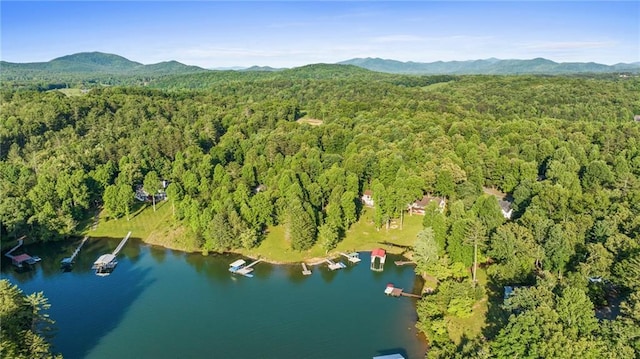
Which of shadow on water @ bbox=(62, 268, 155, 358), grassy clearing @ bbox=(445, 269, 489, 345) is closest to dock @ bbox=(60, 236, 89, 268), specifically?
shadow on water @ bbox=(62, 268, 155, 358)

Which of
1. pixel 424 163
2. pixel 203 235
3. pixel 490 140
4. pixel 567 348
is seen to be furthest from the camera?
pixel 490 140

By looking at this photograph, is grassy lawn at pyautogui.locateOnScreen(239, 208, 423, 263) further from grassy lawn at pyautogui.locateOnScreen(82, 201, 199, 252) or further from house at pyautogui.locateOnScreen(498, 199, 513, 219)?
house at pyautogui.locateOnScreen(498, 199, 513, 219)

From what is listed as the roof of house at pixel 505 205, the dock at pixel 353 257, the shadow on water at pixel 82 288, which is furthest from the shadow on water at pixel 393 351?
the roof of house at pixel 505 205

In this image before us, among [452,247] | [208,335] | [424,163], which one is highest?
[424,163]

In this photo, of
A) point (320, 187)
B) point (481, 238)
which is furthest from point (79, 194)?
point (481, 238)

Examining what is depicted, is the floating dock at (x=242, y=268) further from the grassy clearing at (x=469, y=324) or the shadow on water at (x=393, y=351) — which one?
the grassy clearing at (x=469, y=324)

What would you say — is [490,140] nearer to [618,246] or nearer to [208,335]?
[618,246]

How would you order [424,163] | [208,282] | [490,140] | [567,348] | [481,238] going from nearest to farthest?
[567,348] → [481,238] → [208,282] → [424,163] → [490,140]

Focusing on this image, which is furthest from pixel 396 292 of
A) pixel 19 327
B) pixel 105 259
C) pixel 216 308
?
pixel 105 259
